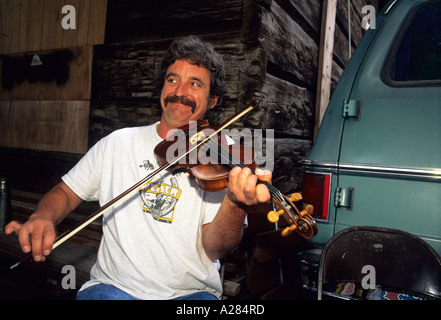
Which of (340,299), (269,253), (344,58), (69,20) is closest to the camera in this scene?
(340,299)

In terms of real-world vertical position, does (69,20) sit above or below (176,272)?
above

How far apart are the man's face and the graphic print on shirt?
36cm

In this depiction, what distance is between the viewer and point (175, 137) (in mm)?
1714

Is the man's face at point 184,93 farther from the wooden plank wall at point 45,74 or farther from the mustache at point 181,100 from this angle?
the wooden plank wall at point 45,74

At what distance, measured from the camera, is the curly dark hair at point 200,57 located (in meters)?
1.77

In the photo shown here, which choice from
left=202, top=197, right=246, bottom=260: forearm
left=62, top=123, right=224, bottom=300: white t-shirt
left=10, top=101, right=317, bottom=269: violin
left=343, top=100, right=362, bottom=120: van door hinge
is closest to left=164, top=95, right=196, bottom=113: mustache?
left=10, top=101, right=317, bottom=269: violin

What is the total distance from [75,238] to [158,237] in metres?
1.61

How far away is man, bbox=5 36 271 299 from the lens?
1.48 m

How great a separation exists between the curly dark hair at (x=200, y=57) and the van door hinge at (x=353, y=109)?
754 mm

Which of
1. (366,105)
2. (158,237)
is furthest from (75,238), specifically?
(366,105)

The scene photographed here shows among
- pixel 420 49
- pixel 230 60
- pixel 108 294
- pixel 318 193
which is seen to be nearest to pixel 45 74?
pixel 230 60

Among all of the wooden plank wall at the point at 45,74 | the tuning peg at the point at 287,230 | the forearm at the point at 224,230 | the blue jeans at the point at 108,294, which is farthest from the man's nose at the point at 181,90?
the wooden plank wall at the point at 45,74

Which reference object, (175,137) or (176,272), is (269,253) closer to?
(176,272)

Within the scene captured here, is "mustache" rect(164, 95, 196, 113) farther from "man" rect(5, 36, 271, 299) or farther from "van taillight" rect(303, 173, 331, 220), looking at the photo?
"van taillight" rect(303, 173, 331, 220)
